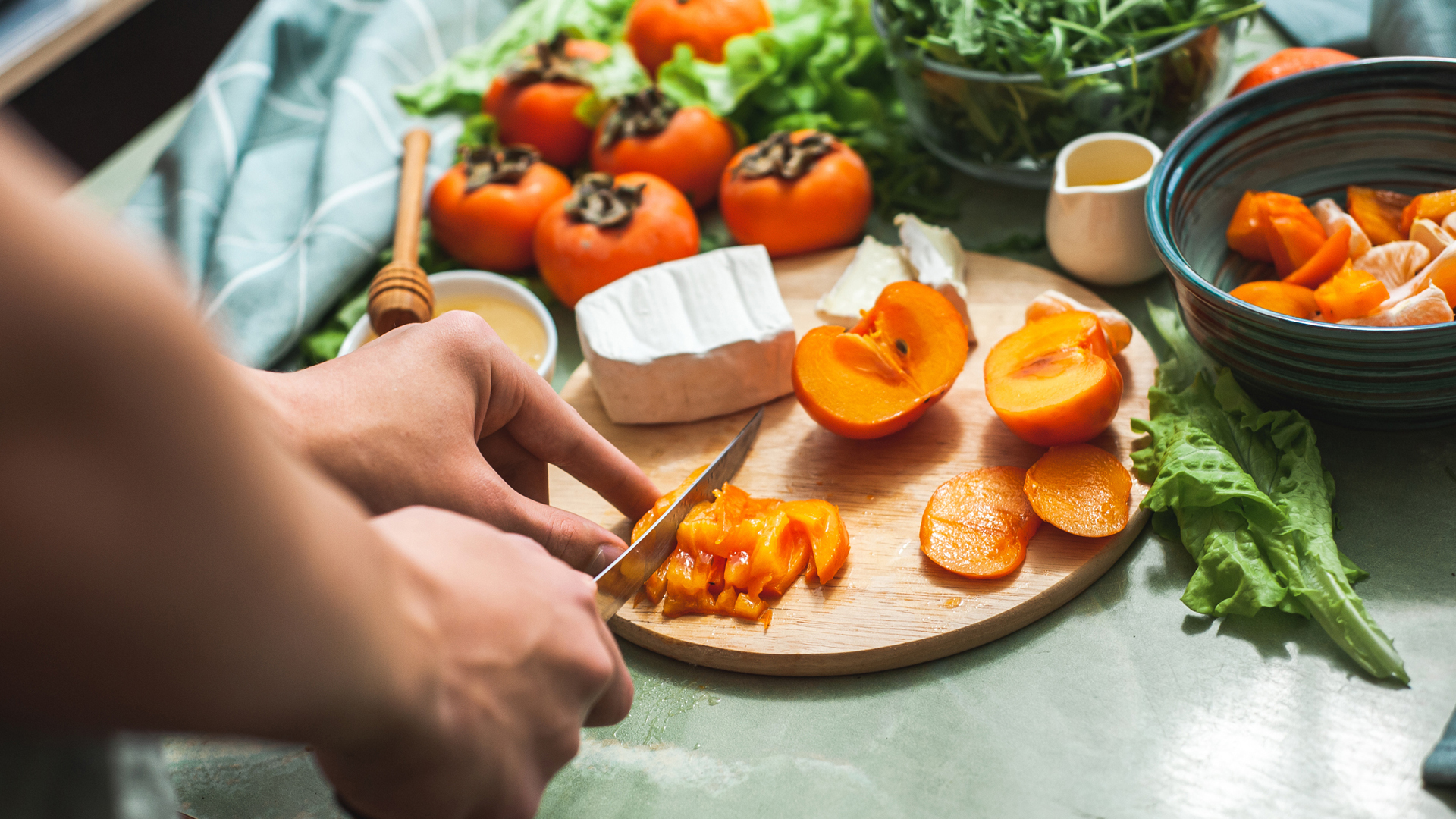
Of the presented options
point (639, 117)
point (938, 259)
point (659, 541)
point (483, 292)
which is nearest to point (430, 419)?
point (659, 541)

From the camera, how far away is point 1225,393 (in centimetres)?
130

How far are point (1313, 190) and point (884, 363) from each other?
30.1 inches

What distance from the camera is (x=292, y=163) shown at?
2.12m

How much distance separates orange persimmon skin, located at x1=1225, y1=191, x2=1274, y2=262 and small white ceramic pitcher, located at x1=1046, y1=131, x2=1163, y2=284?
129mm

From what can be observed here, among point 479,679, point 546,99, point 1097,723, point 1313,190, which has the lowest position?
point 1097,723

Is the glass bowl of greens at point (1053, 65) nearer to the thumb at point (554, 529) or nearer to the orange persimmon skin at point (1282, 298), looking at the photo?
the orange persimmon skin at point (1282, 298)

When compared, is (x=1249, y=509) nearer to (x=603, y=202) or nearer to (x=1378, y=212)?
(x=1378, y=212)

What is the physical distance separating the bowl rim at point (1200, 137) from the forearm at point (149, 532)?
42.5 inches

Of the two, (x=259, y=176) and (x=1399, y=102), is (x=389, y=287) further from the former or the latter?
(x=1399, y=102)

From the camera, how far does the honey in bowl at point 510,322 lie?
67.2 inches

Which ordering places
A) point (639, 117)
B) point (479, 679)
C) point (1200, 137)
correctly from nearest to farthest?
1. point (479, 679)
2. point (1200, 137)
3. point (639, 117)

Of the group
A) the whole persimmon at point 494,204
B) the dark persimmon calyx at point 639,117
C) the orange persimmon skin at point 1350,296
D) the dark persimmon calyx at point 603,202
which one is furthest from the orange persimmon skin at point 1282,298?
the whole persimmon at point 494,204

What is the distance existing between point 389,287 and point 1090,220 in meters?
1.23

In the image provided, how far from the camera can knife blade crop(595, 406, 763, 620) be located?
1113mm
